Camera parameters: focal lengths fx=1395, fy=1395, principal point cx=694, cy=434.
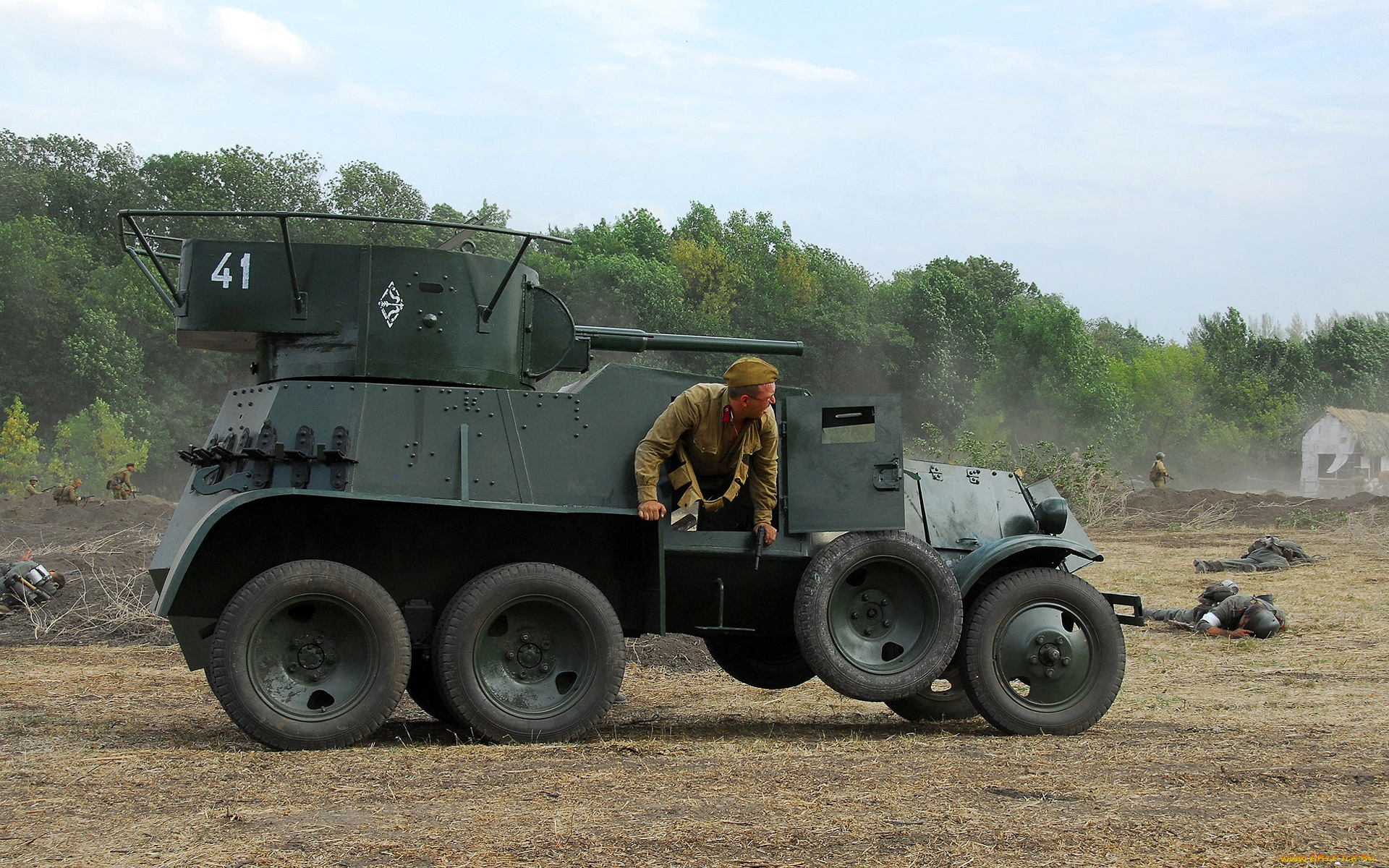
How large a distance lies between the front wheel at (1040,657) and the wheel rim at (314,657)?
11.0ft

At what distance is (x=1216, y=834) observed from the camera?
16.4ft

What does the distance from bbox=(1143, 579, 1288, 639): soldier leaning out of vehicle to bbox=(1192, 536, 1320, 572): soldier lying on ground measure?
5.15 m

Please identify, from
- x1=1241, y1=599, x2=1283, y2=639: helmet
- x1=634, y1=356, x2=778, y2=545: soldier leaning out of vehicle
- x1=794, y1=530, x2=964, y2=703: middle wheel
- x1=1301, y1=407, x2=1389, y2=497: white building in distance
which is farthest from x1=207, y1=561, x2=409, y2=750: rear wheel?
x1=1301, y1=407, x2=1389, y2=497: white building in distance

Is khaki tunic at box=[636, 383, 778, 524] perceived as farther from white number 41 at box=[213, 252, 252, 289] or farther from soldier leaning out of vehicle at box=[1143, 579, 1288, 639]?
soldier leaning out of vehicle at box=[1143, 579, 1288, 639]

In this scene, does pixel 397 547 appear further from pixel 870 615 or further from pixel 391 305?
pixel 870 615

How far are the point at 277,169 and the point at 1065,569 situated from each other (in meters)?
44.3

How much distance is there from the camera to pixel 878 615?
313 inches

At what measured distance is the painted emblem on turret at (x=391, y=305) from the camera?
7.55m

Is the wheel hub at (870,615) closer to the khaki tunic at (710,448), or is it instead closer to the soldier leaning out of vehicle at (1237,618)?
the khaki tunic at (710,448)

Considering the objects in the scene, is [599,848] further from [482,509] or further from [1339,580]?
[1339,580]

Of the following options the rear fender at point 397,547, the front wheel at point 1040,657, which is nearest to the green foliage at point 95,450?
the rear fender at point 397,547

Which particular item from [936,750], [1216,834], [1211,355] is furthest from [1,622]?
[1211,355]

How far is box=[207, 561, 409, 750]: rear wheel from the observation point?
6.78 meters

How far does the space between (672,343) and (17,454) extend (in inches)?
1311
